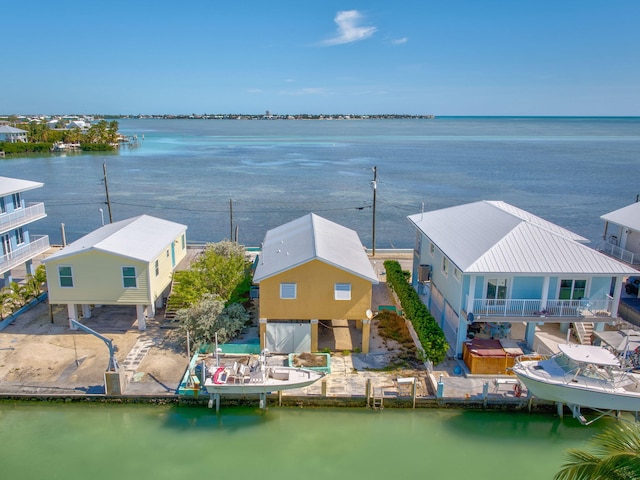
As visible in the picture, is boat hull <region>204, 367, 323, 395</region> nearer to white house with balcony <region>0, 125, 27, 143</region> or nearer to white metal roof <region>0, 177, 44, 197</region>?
white metal roof <region>0, 177, 44, 197</region>

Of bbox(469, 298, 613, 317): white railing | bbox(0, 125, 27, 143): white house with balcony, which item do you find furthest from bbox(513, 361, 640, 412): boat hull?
bbox(0, 125, 27, 143): white house with balcony

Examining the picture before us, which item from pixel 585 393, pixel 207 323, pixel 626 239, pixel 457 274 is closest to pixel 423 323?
pixel 457 274

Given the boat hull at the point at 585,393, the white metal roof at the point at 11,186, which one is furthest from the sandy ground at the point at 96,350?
the white metal roof at the point at 11,186

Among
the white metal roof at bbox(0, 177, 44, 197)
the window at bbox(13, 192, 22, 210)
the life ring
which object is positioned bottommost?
the life ring

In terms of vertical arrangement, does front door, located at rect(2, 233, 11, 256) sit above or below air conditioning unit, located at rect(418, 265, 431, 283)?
above

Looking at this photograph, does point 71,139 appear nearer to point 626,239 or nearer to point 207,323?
point 207,323

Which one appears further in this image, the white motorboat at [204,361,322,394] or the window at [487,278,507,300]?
the window at [487,278,507,300]

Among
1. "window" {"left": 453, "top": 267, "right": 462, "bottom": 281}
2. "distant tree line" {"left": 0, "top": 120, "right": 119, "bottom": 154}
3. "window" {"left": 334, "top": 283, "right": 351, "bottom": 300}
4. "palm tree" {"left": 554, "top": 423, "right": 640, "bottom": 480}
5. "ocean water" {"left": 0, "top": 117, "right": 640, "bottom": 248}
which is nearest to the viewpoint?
"palm tree" {"left": 554, "top": 423, "right": 640, "bottom": 480}

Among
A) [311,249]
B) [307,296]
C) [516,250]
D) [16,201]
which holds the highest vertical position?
[16,201]
